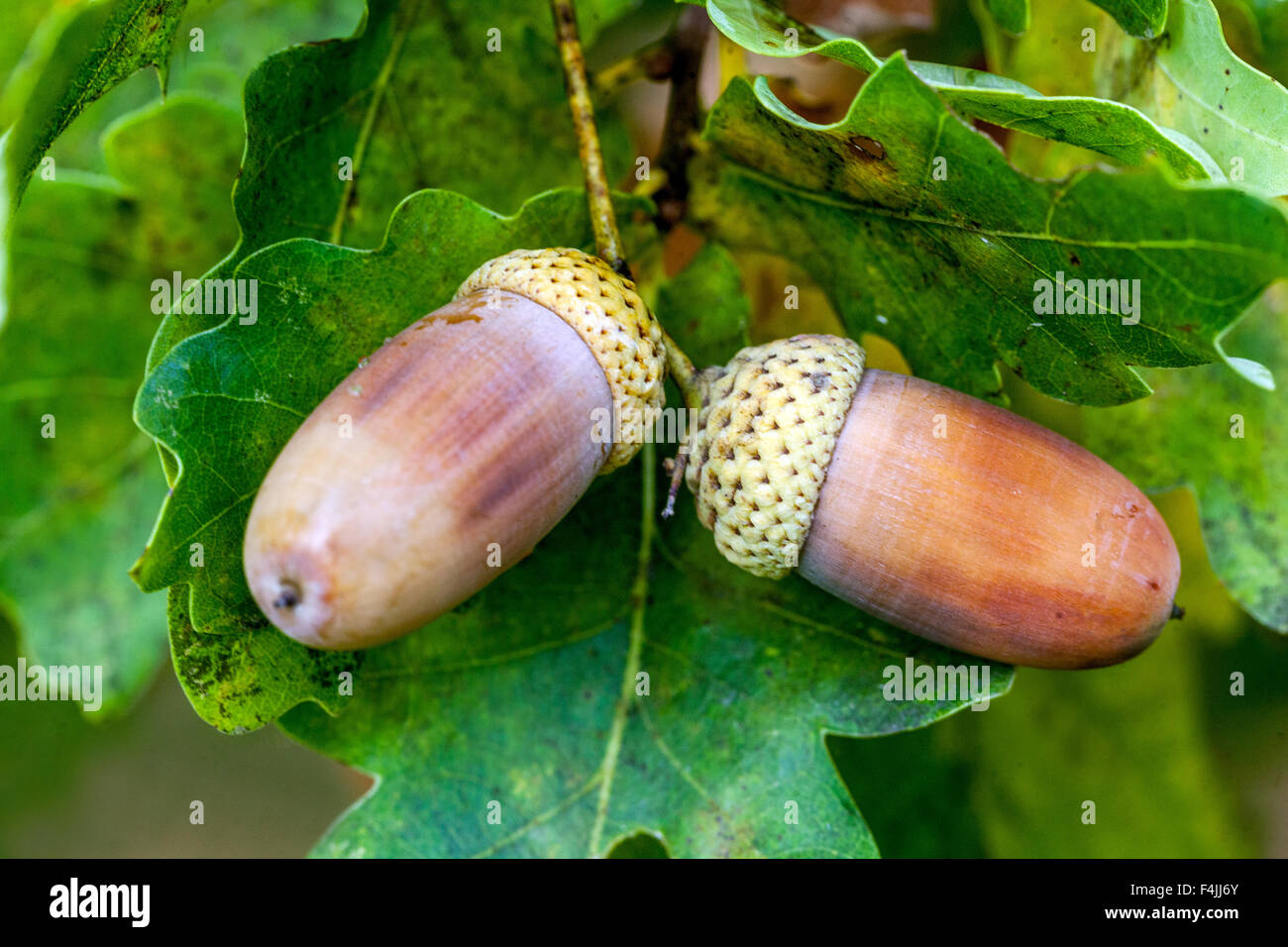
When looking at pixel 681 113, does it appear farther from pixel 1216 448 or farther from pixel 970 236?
pixel 1216 448

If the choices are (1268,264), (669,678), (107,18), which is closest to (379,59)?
(107,18)

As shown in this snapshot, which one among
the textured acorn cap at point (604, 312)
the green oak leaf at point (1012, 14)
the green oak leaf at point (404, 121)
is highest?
the green oak leaf at point (1012, 14)

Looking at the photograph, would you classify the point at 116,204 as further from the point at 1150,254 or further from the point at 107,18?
the point at 1150,254

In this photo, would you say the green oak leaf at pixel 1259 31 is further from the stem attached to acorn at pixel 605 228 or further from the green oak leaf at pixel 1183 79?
the stem attached to acorn at pixel 605 228

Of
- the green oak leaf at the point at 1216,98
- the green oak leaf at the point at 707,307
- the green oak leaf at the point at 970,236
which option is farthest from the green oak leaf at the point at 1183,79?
the green oak leaf at the point at 707,307

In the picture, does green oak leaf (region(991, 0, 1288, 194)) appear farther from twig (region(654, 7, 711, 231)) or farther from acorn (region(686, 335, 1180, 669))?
twig (region(654, 7, 711, 231))

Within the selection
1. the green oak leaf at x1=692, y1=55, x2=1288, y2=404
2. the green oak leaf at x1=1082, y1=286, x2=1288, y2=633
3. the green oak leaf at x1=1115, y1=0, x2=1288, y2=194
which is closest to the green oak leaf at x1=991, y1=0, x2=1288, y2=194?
the green oak leaf at x1=1115, y1=0, x2=1288, y2=194
